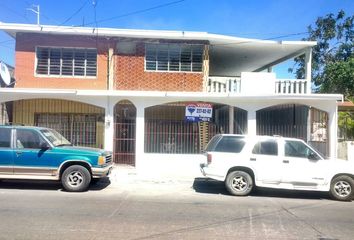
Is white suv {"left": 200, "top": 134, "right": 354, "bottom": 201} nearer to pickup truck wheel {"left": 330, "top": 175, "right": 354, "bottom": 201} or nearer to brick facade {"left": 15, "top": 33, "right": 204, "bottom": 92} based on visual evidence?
pickup truck wheel {"left": 330, "top": 175, "right": 354, "bottom": 201}

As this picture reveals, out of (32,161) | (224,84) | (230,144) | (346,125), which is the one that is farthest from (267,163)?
(346,125)

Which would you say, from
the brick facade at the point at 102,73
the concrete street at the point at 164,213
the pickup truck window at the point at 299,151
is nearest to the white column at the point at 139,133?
the brick facade at the point at 102,73

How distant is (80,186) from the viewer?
13.0 meters

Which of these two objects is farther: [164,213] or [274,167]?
[274,167]

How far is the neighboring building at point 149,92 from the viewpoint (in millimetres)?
18422

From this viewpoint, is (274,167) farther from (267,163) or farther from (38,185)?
(38,185)

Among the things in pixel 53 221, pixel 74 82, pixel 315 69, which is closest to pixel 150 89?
pixel 74 82

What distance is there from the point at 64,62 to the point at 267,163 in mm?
11415

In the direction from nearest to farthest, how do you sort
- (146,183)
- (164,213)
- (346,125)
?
1. (164,213)
2. (146,183)
3. (346,125)

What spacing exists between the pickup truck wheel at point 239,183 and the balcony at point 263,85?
680cm

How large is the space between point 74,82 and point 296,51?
33.8ft

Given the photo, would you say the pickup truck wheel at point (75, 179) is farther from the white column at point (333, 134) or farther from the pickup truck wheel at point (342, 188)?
the white column at point (333, 134)

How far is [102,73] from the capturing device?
20.6m

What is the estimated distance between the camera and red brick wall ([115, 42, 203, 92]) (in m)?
20.6
